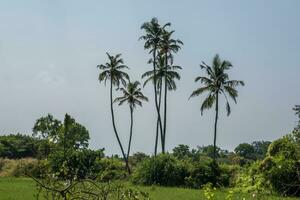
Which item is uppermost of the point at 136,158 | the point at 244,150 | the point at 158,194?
the point at 244,150

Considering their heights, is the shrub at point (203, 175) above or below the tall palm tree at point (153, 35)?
below

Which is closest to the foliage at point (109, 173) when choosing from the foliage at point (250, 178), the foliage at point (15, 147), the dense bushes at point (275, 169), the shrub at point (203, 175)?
the dense bushes at point (275, 169)

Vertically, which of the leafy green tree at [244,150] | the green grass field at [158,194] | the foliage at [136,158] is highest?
the leafy green tree at [244,150]

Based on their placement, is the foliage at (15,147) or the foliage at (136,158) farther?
the foliage at (15,147)

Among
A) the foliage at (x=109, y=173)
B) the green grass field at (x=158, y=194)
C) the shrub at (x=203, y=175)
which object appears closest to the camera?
the foliage at (x=109, y=173)

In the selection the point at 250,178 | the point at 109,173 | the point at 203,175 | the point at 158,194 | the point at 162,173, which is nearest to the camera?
the point at 109,173

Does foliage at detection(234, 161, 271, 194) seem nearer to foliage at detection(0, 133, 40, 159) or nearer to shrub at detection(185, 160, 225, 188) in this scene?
shrub at detection(185, 160, 225, 188)

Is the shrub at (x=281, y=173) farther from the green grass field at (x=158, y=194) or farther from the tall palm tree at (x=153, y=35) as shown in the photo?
the tall palm tree at (x=153, y=35)

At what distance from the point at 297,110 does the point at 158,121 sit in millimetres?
12946

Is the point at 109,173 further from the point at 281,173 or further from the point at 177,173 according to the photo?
the point at 177,173

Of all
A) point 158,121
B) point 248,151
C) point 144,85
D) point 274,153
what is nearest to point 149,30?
point 144,85

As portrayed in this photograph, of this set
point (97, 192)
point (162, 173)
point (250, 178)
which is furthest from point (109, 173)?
point (162, 173)

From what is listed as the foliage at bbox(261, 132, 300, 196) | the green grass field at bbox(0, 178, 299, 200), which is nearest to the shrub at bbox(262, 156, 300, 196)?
the foliage at bbox(261, 132, 300, 196)

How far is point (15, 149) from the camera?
75.0m
